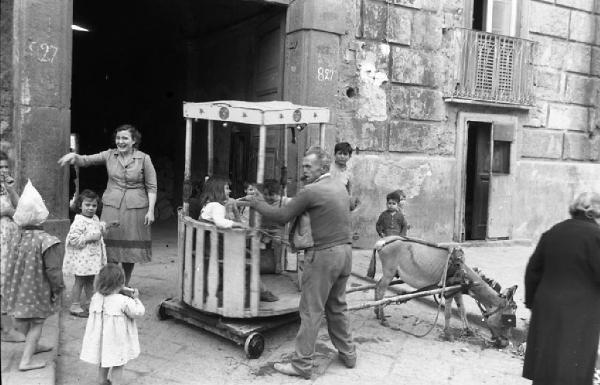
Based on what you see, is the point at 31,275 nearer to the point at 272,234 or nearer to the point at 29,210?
the point at 29,210

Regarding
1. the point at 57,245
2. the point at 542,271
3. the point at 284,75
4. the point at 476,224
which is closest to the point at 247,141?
the point at 284,75

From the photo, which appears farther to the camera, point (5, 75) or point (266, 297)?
point (5, 75)

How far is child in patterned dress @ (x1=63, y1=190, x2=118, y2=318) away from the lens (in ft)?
16.9

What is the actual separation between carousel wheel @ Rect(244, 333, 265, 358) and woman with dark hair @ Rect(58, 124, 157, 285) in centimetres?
162

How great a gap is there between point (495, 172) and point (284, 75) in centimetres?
449

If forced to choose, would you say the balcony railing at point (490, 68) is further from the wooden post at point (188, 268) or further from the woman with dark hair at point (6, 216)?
the woman with dark hair at point (6, 216)

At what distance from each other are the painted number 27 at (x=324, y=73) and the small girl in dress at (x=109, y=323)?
5236 mm

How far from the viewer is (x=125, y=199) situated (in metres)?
5.59

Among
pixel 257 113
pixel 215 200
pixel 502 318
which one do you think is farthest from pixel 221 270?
pixel 502 318

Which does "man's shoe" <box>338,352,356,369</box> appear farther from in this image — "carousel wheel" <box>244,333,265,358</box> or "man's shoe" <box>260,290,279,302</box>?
"man's shoe" <box>260,290,279,302</box>

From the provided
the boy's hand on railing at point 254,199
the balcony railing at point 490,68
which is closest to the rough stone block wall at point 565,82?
the balcony railing at point 490,68

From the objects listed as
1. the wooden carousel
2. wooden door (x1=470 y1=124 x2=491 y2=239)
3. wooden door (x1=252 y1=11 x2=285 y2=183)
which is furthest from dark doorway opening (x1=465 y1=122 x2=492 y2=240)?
the wooden carousel

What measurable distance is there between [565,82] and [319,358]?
348 inches

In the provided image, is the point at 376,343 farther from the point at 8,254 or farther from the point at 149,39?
the point at 149,39
